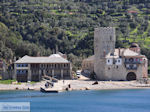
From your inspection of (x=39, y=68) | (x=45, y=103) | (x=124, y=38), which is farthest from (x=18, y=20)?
(x=45, y=103)

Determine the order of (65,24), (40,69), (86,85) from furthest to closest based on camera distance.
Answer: (65,24) < (40,69) < (86,85)

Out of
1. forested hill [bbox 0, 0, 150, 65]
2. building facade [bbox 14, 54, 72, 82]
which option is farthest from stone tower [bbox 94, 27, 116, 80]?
forested hill [bbox 0, 0, 150, 65]

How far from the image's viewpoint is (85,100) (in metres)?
81.9

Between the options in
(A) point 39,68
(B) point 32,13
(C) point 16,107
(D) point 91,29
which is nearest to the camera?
(C) point 16,107

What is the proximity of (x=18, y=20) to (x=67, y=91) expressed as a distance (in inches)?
3069

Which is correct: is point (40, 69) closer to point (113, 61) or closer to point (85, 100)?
point (113, 61)

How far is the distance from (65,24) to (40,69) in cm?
6117

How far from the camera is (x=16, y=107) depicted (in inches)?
2694

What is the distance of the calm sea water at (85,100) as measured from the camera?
7362 centimetres

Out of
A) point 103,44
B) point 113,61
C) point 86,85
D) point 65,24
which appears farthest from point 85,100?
point 65,24

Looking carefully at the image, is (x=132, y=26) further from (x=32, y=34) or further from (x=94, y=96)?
(x=94, y=96)

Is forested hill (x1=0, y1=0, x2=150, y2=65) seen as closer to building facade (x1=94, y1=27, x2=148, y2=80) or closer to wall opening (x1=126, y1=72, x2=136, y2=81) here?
building facade (x1=94, y1=27, x2=148, y2=80)

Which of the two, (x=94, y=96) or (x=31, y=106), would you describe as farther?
(x=94, y=96)

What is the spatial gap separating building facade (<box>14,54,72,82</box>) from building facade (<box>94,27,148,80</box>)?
7026 mm
